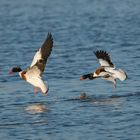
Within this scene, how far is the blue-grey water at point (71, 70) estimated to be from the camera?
517 inches

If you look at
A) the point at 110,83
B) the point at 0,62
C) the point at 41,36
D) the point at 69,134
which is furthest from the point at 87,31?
the point at 69,134

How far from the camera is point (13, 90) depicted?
672 inches

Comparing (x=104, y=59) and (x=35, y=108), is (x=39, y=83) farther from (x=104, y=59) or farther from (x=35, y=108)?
(x=104, y=59)

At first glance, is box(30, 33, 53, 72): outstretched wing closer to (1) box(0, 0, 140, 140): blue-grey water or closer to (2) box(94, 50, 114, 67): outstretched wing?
(1) box(0, 0, 140, 140): blue-grey water

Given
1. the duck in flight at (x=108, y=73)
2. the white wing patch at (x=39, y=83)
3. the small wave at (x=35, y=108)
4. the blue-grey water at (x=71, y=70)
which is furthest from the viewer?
the duck in flight at (x=108, y=73)

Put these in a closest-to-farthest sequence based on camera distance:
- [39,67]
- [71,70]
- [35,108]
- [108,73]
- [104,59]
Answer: [35,108], [39,67], [108,73], [104,59], [71,70]

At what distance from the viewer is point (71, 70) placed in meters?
19.6

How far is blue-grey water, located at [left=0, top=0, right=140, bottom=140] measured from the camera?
517 inches

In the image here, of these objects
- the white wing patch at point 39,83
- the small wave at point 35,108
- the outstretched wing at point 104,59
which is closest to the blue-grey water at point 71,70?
the small wave at point 35,108

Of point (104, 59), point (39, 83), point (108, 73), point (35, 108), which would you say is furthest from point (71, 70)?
point (35, 108)

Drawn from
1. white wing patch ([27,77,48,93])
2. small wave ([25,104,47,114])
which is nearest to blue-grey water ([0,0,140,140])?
small wave ([25,104,47,114])

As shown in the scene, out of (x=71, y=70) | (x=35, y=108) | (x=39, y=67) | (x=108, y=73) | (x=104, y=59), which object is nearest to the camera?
(x=35, y=108)

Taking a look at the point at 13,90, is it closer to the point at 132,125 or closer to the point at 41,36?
the point at 132,125

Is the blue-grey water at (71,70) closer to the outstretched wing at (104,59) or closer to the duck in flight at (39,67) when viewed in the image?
the duck in flight at (39,67)
